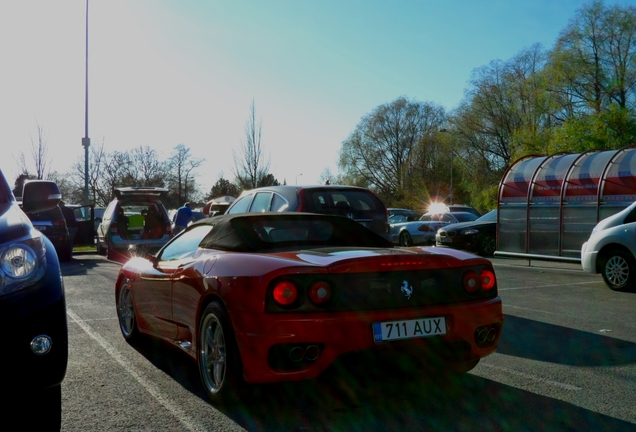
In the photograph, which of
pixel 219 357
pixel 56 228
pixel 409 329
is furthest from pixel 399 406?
pixel 56 228

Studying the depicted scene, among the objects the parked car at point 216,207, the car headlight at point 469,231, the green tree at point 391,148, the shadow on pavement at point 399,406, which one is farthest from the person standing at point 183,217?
the green tree at point 391,148

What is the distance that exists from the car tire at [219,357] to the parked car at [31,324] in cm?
103

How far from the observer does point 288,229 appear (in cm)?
572

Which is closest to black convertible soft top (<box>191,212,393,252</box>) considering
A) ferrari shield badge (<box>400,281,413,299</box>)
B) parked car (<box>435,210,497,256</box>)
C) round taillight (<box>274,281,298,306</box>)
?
round taillight (<box>274,281,298,306</box>)

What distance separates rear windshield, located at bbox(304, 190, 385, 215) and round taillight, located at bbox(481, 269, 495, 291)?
16.4ft

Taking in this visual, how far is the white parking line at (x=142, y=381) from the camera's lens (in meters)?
4.16

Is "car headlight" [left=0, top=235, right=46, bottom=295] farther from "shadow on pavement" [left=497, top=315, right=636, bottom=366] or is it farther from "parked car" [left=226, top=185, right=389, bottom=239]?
"parked car" [left=226, top=185, right=389, bottom=239]

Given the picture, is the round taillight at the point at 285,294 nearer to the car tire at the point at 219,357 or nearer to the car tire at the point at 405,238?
the car tire at the point at 219,357

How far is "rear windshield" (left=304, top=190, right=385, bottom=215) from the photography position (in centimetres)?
977

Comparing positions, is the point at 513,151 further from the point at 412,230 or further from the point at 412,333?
the point at 412,333

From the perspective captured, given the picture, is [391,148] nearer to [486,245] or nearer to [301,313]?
[486,245]

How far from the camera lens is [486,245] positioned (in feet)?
62.8

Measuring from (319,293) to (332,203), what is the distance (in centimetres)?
585

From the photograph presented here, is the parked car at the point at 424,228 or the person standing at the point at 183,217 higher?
the person standing at the point at 183,217
